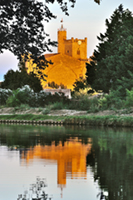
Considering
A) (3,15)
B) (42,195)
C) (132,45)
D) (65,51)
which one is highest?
(65,51)

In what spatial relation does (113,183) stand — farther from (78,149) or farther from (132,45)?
Answer: (132,45)

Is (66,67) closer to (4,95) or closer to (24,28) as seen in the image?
(4,95)

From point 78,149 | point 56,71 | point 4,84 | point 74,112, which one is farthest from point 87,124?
point 56,71

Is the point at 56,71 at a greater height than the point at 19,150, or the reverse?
the point at 56,71

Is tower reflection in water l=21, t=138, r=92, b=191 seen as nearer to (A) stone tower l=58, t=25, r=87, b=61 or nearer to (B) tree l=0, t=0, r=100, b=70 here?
(B) tree l=0, t=0, r=100, b=70

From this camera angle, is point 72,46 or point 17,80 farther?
point 72,46

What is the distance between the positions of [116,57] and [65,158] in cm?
3486

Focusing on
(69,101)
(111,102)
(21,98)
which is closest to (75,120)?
(111,102)

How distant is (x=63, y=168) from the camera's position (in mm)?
9922

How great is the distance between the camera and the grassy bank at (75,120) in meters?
30.0

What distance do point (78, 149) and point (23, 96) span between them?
32970 millimetres

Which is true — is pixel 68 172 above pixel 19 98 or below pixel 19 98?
below

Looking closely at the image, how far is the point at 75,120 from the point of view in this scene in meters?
33.3

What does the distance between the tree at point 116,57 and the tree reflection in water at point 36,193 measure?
34466mm
